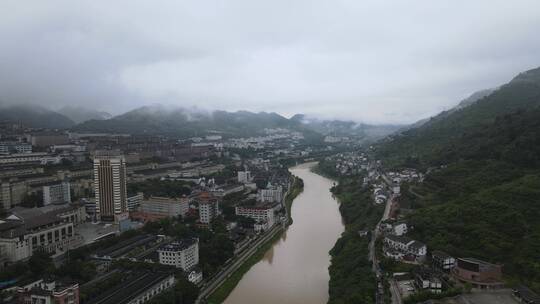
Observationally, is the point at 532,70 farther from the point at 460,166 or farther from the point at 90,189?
the point at 90,189

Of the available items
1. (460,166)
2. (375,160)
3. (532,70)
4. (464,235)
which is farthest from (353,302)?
(532,70)

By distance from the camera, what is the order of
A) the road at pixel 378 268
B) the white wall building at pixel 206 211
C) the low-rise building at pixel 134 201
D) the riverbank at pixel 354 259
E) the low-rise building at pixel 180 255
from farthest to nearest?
the low-rise building at pixel 134 201 → the white wall building at pixel 206 211 → the low-rise building at pixel 180 255 → the riverbank at pixel 354 259 → the road at pixel 378 268

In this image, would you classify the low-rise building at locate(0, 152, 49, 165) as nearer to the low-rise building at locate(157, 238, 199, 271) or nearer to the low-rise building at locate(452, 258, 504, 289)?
the low-rise building at locate(157, 238, 199, 271)

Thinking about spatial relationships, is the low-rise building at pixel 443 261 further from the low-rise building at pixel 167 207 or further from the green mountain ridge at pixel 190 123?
the green mountain ridge at pixel 190 123

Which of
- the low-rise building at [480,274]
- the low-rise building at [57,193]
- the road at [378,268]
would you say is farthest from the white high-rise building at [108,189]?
the low-rise building at [480,274]

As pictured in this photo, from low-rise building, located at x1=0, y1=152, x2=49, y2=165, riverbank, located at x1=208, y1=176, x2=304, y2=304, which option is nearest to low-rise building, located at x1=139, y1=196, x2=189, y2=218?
riverbank, located at x1=208, y1=176, x2=304, y2=304
